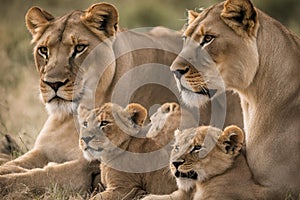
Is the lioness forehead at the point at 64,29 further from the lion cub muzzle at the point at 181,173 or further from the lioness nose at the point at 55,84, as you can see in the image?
the lion cub muzzle at the point at 181,173

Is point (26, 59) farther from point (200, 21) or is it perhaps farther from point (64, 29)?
point (200, 21)

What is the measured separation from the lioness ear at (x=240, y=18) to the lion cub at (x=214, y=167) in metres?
0.51

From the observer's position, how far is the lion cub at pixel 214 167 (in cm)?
493

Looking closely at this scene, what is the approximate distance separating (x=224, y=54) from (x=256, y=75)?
0.71 feet

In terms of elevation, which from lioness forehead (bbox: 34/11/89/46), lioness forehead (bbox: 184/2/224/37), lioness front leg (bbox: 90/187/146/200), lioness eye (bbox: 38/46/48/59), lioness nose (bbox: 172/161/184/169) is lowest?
lioness front leg (bbox: 90/187/146/200)

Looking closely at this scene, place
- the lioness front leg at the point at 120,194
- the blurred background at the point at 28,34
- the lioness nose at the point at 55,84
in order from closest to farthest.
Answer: the lioness front leg at the point at 120,194
the lioness nose at the point at 55,84
the blurred background at the point at 28,34

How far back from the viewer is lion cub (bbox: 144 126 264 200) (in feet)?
16.2

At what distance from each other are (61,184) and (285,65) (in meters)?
1.55

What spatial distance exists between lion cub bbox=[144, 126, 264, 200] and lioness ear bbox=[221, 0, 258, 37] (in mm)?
506

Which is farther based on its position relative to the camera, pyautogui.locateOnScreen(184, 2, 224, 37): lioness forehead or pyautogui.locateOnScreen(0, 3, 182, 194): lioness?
pyautogui.locateOnScreen(0, 3, 182, 194): lioness

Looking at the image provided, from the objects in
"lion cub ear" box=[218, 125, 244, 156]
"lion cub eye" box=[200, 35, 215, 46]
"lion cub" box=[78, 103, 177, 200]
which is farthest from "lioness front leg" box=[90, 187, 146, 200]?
"lion cub eye" box=[200, 35, 215, 46]

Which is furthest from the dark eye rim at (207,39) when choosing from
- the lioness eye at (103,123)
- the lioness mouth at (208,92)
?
the lioness eye at (103,123)

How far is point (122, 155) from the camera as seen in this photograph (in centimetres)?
536

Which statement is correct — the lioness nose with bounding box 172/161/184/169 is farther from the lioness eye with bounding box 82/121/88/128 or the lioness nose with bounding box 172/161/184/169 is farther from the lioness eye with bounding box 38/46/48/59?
the lioness eye with bounding box 38/46/48/59
